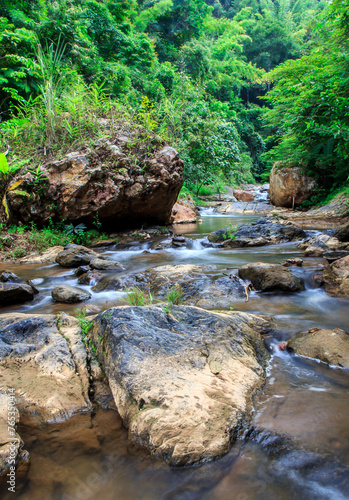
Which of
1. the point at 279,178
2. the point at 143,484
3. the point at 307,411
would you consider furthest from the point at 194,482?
the point at 279,178

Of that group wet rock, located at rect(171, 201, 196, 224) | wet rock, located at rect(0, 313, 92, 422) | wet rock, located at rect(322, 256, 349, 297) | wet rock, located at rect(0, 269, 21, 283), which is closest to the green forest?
wet rock, located at rect(0, 313, 92, 422)

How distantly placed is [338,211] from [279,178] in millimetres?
4613

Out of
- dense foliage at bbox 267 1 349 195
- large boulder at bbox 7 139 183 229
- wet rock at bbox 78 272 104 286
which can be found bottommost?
wet rock at bbox 78 272 104 286

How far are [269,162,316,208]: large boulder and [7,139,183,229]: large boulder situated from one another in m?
7.30

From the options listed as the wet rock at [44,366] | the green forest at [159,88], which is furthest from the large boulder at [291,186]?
the wet rock at [44,366]

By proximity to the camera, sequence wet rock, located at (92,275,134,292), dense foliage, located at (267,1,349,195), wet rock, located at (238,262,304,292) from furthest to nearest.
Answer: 1. dense foliage, located at (267,1,349,195)
2. wet rock, located at (92,275,134,292)
3. wet rock, located at (238,262,304,292)

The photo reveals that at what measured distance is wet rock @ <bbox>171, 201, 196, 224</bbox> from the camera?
11.3 meters

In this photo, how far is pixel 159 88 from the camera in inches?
625

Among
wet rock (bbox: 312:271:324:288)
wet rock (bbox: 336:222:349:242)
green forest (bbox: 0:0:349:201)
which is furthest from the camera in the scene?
green forest (bbox: 0:0:349:201)

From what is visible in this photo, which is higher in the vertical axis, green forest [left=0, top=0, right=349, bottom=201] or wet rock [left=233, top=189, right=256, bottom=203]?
green forest [left=0, top=0, right=349, bottom=201]

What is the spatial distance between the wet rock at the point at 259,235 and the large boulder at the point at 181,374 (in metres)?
4.74

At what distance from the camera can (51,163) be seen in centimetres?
752

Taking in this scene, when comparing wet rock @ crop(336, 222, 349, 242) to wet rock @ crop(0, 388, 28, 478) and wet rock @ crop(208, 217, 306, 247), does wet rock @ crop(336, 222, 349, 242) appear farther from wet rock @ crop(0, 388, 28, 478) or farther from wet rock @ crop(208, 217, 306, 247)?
wet rock @ crop(0, 388, 28, 478)

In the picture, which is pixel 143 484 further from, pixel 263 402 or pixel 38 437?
pixel 263 402
